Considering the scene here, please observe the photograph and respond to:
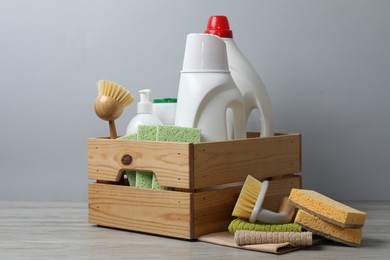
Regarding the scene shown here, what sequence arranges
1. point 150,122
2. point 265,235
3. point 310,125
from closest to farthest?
1. point 265,235
2. point 150,122
3. point 310,125

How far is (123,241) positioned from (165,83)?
0.54 meters

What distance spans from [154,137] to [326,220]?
33 centimetres

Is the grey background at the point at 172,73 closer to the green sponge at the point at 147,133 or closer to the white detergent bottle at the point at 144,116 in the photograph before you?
the white detergent bottle at the point at 144,116

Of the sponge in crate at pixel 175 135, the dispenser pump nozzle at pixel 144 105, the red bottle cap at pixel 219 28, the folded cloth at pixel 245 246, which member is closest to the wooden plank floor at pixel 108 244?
the folded cloth at pixel 245 246

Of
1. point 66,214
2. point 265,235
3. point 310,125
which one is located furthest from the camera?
point 310,125

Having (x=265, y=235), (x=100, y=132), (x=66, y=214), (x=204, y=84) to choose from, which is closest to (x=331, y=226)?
(x=265, y=235)

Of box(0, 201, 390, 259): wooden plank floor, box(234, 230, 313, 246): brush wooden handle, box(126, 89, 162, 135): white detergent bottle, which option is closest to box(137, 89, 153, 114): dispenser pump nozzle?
box(126, 89, 162, 135): white detergent bottle

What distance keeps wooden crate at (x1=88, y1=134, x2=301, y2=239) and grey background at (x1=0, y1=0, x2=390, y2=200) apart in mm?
273

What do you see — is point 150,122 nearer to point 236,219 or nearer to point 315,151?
point 236,219

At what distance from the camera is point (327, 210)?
1.16 meters

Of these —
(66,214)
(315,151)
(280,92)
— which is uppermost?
(280,92)

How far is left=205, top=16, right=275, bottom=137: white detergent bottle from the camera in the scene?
1.42 metres

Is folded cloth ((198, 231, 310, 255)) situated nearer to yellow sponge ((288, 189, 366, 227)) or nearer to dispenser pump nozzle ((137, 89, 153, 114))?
yellow sponge ((288, 189, 366, 227))

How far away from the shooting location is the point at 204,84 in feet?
4.19
